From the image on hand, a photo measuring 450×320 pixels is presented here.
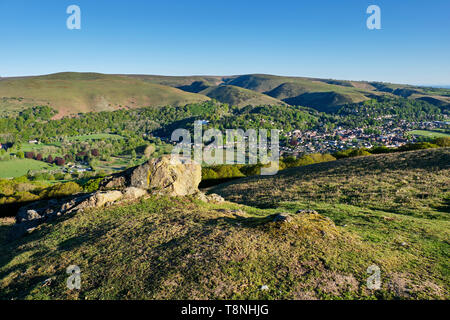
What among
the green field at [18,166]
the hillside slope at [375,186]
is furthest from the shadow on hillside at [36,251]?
the green field at [18,166]

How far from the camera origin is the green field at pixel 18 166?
112 meters

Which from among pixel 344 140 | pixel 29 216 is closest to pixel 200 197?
pixel 29 216

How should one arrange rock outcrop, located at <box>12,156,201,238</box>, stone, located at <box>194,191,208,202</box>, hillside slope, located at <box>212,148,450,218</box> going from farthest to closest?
hillside slope, located at <box>212,148,450,218</box>
stone, located at <box>194,191,208,202</box>
rock outcrop, located at <box>12,156,201,238</box>

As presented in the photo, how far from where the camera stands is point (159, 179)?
79.3 ft

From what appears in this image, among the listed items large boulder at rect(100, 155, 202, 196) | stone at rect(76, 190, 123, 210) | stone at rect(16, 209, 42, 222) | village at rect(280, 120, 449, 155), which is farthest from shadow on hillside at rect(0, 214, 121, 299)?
village at rect(280, 120, 449, 155)

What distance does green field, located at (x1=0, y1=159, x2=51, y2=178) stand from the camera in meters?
112

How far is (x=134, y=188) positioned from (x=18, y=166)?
467ft

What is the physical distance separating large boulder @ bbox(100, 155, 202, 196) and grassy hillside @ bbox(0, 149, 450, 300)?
1646 mm

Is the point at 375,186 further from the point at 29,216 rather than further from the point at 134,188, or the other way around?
the point at 29,216

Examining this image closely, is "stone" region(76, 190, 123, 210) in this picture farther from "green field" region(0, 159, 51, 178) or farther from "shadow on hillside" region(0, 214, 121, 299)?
"green field" region(0, 159, 51, 178)
